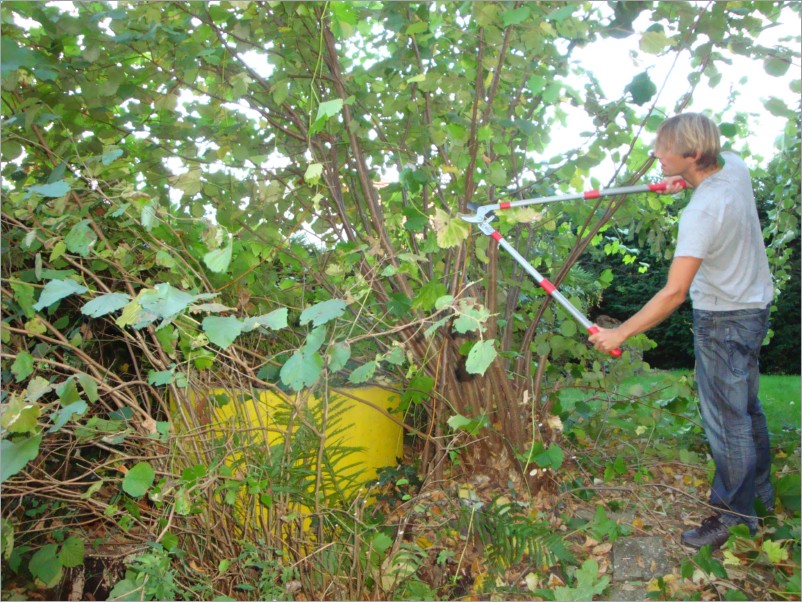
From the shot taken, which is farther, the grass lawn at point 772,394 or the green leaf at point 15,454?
the grass lawn at point 772,394

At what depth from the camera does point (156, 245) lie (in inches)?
105

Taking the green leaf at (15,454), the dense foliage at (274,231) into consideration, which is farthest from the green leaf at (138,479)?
the green leaf at (15,454)

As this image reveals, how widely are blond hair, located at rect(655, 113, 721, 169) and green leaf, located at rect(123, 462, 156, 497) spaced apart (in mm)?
1924

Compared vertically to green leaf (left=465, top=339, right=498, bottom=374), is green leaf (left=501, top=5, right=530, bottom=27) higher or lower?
higher

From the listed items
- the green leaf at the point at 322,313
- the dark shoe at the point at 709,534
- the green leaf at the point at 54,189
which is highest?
the green leaf at the point at 54,189

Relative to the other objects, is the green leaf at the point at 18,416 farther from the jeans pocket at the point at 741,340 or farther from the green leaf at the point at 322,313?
the jeans pocket at the point at 741,340

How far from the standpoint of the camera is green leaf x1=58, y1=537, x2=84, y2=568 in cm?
284

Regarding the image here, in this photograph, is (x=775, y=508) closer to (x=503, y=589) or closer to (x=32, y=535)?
(x=503, y=589)

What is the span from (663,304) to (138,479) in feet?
5.49

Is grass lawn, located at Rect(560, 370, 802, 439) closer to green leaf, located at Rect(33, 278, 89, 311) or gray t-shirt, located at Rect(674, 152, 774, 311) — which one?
gray t-shirt, located at Rect(674, 152, 774, 311)

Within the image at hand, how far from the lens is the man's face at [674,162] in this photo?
2.50 metres

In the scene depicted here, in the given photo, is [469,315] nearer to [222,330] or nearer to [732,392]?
[222,330]

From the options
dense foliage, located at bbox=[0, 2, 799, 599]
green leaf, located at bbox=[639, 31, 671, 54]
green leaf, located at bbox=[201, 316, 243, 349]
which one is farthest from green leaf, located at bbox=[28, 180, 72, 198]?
green leaf, located at bbox=[639, 31, 671, 54]

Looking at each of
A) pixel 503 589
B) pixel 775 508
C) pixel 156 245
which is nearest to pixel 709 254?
pixel 775 508
